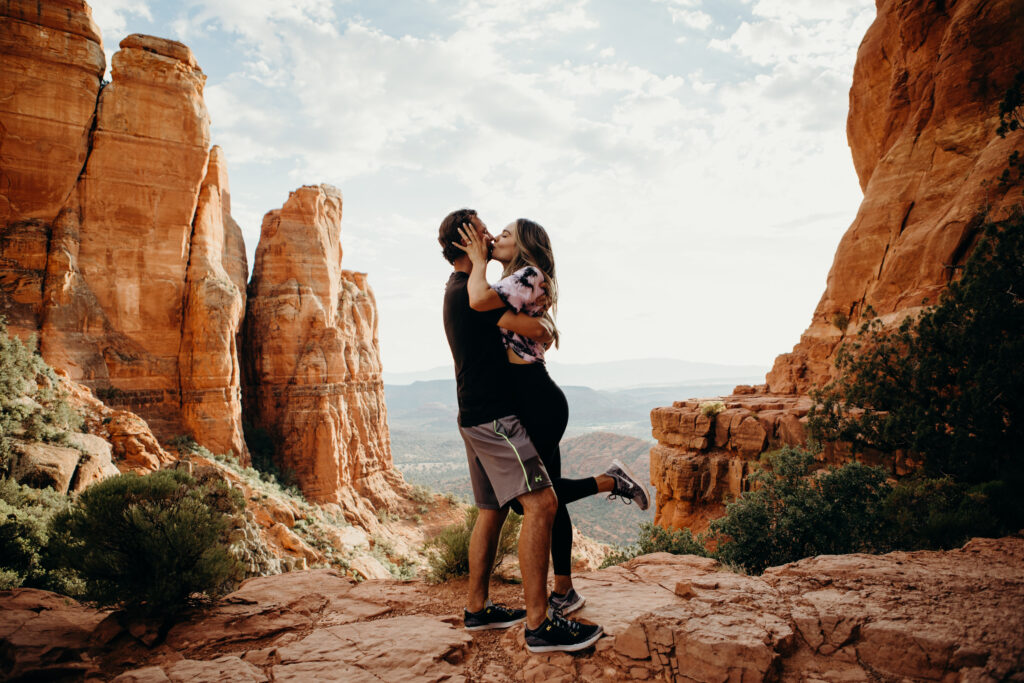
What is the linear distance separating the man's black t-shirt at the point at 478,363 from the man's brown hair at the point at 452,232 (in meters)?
0.33

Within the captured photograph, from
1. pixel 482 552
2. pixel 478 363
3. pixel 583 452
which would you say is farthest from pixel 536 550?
pixel 583 452

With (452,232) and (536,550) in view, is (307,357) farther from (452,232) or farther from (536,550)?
(536,550)

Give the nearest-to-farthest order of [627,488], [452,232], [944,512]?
1. [452,232]
2. [627,488]
3. [944,512]

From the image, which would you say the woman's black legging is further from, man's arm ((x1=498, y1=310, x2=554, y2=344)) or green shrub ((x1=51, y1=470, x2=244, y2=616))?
green shrub ((x1=51, y1=470, x2=244, y2=616))

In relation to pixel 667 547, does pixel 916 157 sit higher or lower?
higher

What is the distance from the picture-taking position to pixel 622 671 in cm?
246

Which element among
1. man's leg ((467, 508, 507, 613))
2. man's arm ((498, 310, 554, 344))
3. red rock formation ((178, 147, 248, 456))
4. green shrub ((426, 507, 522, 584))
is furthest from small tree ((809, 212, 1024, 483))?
red rock formation ((178, 147, 248, 456))

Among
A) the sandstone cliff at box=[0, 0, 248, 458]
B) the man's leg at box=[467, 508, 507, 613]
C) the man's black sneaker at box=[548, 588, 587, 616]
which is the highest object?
the sandstone cliff at box=[0, 0, 248, 458]

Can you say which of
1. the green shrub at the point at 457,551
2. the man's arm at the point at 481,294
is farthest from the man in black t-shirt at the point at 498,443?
the green shrub at the point at 457,551

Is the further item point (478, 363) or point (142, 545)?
point (142, 545)

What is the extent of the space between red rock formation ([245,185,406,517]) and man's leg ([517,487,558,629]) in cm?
2261

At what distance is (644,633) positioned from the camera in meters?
2.54

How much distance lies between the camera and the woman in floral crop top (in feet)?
9.02

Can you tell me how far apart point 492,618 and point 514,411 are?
1496 millimetres
